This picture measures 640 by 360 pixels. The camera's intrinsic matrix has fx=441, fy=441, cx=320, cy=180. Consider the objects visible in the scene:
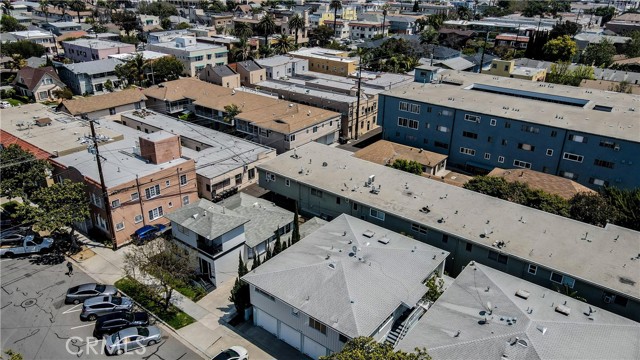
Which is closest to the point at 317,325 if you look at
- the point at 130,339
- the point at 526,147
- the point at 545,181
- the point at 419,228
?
the point at 130,339

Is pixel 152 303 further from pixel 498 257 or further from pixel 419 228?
pixel 498 257

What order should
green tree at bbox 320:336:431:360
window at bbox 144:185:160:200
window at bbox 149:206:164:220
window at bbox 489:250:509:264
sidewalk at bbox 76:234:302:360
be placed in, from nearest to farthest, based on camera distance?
green tree at bbox 320:336:431:360 → sidewalk at bbox 76:234:302:360 → window at bbox 489:250:509:264 → window at bbox 144:185:160:200 → window at bbox 149:206:164:220

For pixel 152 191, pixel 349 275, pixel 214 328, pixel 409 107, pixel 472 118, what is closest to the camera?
pixel 349 275

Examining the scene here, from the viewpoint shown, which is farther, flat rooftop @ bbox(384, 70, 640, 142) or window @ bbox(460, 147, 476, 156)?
window @ bbox(460, 147, 476, 156)

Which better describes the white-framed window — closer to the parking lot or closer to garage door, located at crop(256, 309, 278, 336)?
garage door, located at crop(256, 309, 278, 336)

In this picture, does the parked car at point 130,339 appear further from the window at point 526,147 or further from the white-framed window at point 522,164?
the window at point 526,147

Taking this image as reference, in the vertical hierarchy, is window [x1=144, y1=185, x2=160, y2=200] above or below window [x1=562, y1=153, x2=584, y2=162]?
below

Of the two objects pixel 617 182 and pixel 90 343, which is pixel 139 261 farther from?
pixel 617 182

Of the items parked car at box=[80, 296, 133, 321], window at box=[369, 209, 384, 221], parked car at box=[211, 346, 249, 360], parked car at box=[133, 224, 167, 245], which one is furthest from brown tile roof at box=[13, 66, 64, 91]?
parked car at box=[211, 346, 249, 360]
